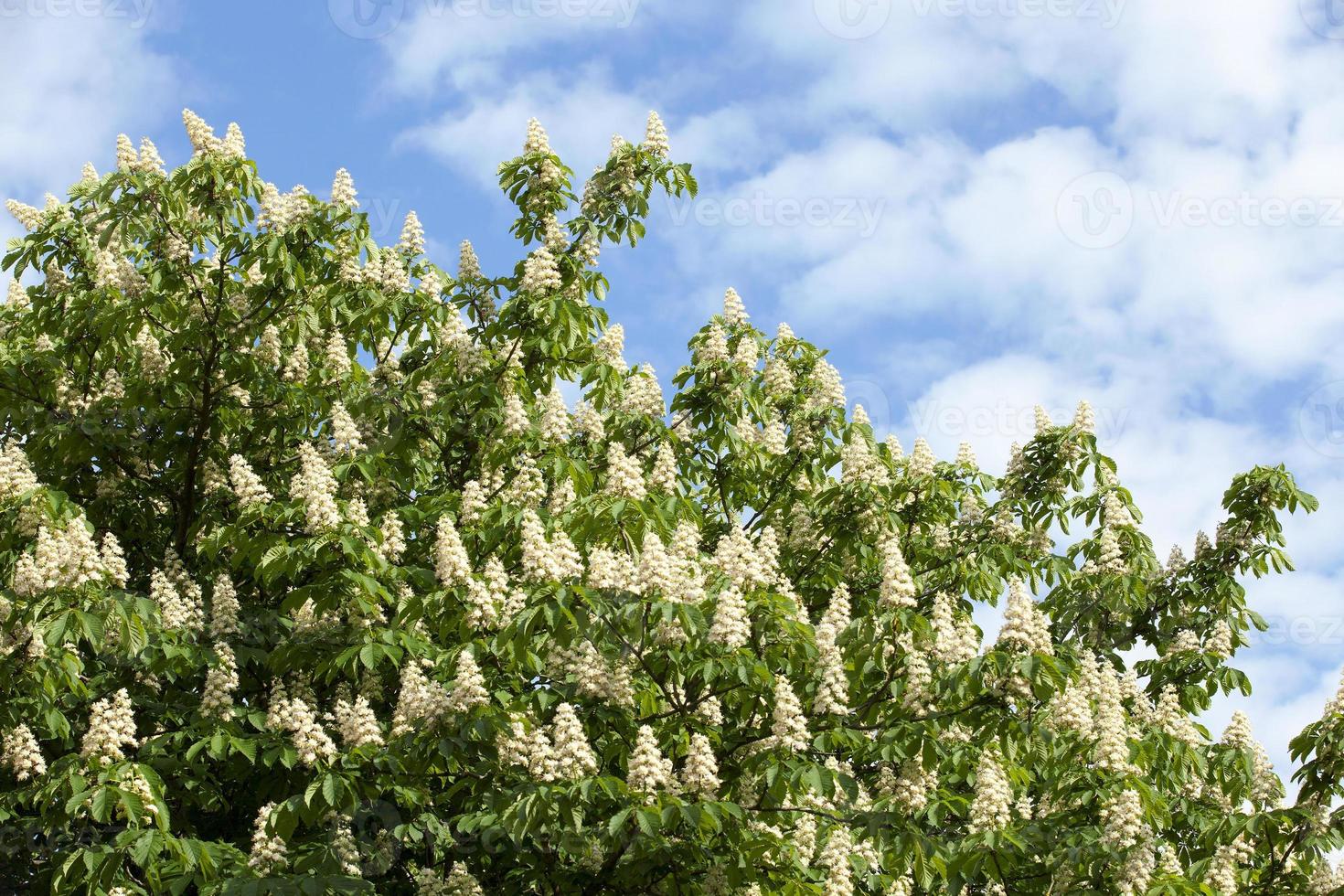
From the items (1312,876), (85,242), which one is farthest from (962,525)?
(85,242)

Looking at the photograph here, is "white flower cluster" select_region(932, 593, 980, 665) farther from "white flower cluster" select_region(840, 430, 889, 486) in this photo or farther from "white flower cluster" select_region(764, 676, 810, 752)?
"white flower cluster" select_region(840, 430, 889, 486)

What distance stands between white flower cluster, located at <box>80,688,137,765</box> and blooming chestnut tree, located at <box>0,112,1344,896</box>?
25 mm

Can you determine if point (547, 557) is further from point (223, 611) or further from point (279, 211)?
point (279, 211)

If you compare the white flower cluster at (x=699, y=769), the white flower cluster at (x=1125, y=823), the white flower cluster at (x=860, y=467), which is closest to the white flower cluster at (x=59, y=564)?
the white flower cluster at (x=699, y=769)

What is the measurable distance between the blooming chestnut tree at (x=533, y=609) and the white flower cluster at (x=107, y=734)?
3 cm

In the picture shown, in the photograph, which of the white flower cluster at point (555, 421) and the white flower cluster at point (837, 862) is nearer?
the white flower cluster at point (837, 862)

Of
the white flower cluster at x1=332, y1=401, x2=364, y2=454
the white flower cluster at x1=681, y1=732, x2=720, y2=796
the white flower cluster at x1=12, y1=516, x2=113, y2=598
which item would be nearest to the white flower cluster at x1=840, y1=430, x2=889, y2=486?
the white flower cluster at x1=681, y1=732, x2=720, y2=796

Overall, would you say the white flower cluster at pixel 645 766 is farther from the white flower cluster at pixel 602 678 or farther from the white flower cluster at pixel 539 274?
the white flower cluster at pixel 539 274

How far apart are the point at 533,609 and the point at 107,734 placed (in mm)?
2921

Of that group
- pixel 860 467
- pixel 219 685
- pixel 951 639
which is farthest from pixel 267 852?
pixel 860 467

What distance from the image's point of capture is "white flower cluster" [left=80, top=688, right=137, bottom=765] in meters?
9.00

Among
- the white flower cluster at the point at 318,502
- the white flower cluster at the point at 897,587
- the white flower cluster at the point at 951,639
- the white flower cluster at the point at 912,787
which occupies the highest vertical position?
the white flower cluster at the point at 318,502

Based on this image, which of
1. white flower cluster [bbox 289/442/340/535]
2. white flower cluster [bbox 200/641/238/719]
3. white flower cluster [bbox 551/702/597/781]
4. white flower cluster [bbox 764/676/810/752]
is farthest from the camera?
white flower cluster [bbox 200/641/238/719]

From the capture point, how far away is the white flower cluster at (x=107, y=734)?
354 inches
